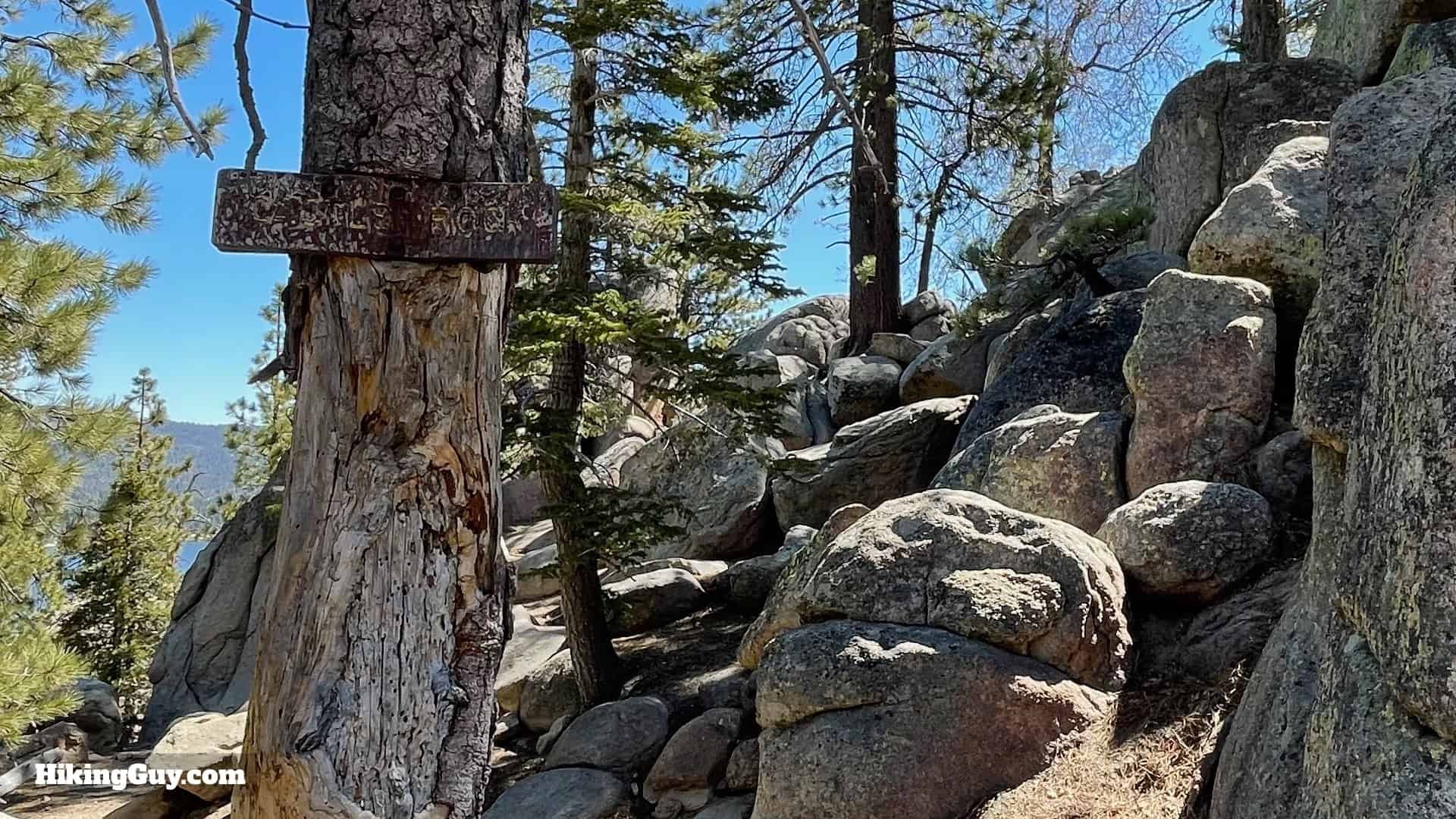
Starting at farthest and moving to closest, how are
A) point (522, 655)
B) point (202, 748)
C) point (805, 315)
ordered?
point (805, 315) → point (522, 655) → point (202, 748)

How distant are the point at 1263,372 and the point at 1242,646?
6.70 ft

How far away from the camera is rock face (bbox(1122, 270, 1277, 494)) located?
6.30 meters

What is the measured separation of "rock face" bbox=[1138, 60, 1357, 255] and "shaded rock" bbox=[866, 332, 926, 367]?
395 centimetres

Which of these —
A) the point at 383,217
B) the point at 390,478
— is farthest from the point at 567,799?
the point at 383,217

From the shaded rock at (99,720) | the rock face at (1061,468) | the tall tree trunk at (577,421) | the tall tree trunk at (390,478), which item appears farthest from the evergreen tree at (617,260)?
the shaded rock at (99,720)

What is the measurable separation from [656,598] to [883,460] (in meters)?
2.54

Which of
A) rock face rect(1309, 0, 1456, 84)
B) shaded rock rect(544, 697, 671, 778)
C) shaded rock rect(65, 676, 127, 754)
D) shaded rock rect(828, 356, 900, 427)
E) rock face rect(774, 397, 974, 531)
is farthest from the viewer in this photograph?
shaded rock rect(828, 356, 900, 427)

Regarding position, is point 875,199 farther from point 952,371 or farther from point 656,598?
point 656,598

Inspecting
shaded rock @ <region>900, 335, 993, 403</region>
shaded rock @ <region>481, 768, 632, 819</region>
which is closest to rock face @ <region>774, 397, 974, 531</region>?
shaded rock @ <region>900, 335, 993, 403</region>

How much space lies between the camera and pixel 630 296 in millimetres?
10414

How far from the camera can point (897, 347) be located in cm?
1349

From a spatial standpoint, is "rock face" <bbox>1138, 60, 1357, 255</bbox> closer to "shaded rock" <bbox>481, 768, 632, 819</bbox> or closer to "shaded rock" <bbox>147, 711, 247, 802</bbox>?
"shaded rock" <bbox>481, 768, 632, 819</bbox>

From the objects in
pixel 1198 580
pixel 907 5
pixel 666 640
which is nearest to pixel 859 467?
pixel 666 640

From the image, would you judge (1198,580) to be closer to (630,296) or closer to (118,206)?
(630,296)
